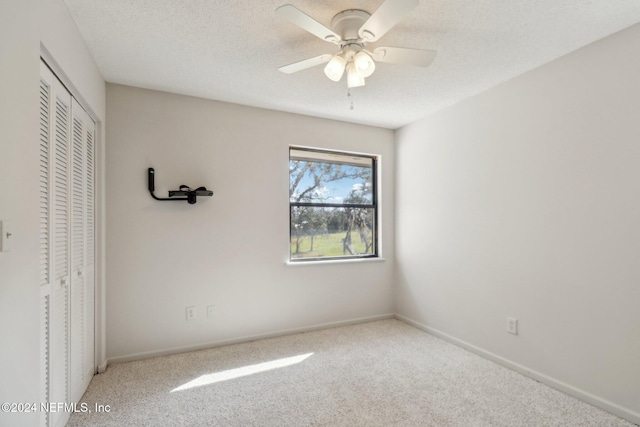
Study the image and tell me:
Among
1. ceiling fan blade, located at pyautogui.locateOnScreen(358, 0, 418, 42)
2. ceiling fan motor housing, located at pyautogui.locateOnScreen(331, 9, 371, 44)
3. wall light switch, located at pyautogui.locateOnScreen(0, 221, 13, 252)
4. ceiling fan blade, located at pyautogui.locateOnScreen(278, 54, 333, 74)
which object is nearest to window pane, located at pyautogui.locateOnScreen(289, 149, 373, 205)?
ceiling fan blade, located at pyautogui.locateOnScreen(278, 54, 333, 74)

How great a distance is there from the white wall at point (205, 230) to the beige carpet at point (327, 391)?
32 cm

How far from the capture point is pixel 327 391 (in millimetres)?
2268

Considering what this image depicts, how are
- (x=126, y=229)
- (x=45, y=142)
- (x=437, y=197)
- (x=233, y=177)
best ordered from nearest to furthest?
(x=45, y=142) → (x=126, y=229) → (x=233, y=177) → (x=437, y=197)

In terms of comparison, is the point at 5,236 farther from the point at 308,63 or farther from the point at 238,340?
the point at 238,340

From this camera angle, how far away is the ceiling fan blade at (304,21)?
143cm

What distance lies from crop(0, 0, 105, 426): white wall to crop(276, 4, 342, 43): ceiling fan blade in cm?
103

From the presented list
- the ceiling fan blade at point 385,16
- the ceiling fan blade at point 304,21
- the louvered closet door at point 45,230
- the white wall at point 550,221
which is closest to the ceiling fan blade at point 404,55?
the ceiling fan blade at point 385,16

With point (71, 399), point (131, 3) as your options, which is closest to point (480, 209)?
point (131, 3)

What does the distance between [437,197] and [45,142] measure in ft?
10.6

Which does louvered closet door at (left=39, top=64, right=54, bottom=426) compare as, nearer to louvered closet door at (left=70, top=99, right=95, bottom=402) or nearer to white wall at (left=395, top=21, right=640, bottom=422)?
louvered closet door at (left=70, top=99, right=95, bottom=402)

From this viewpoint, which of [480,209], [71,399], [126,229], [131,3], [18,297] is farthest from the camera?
[480,209]

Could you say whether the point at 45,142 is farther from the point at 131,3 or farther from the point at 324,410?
the point at 324,410

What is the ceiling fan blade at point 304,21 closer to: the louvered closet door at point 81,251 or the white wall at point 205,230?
the louvered closet door at point 81,251

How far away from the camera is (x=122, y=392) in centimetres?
224
